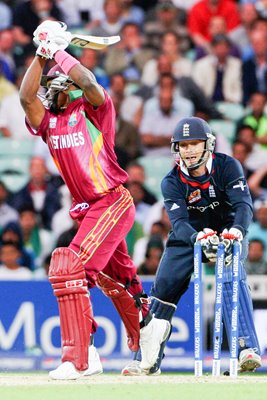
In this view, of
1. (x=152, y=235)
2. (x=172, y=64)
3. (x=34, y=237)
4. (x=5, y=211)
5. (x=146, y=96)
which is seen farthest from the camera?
(x=172, y=64)

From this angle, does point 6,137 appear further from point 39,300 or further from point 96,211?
point 96,211

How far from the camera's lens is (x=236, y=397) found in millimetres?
5801

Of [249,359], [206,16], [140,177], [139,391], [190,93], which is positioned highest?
[206,16]

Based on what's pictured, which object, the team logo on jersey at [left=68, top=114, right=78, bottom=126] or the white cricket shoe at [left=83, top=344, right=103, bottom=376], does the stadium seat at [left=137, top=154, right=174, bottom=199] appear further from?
the white cricket shoe at [left=83, top=344, right=103, bottom=376]

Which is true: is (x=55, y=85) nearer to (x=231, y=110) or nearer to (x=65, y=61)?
(x=65, y=61)

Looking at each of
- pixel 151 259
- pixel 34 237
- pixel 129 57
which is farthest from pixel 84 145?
pixel 129 57

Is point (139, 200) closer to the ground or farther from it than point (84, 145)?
closer to the ground

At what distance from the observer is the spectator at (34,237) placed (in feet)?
39.5

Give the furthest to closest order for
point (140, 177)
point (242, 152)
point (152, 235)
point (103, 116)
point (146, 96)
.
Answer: point (146, 96), point (242, 152), point (140, 177), point (152, 235), point (103, 116)

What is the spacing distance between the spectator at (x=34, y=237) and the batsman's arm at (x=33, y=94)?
4.80 m

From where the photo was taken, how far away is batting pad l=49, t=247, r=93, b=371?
22.5ft

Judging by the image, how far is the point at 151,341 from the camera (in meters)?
7.90

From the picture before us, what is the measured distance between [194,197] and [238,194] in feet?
1.16

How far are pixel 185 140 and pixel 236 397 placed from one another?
2.40 meters
